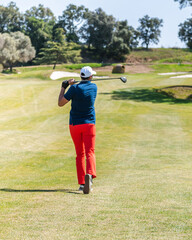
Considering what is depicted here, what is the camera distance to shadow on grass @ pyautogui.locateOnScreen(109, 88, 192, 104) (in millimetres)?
29031

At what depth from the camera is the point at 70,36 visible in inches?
3986

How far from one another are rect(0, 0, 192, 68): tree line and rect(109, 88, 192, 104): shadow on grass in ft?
126

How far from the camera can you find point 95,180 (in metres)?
7.69

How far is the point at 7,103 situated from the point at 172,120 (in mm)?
13629

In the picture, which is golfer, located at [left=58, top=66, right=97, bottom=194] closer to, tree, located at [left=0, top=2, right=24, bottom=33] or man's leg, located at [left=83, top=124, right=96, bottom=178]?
man's leg, located at [left=83, top=124, right=96, bottom=178]

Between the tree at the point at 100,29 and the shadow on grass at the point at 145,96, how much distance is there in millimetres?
61036

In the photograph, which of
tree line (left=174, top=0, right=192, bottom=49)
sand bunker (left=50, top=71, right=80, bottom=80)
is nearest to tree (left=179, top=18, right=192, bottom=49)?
tree line (left=174, top=0, right=192, bottom=49)

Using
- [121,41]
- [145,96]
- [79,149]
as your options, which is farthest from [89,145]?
[121,41]

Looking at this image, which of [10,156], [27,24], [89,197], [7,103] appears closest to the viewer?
[89,197]

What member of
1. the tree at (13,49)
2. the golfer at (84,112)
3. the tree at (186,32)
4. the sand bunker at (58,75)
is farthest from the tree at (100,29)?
the golfer at (84,112)

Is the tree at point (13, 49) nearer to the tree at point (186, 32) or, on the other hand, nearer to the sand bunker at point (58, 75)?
the sand bunker at point (58, 75)

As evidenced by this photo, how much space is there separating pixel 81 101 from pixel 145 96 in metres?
25.1

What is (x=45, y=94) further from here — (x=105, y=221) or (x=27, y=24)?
(x=27, y=24)

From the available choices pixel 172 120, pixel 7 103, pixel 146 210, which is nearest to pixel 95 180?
pixel 146 210
